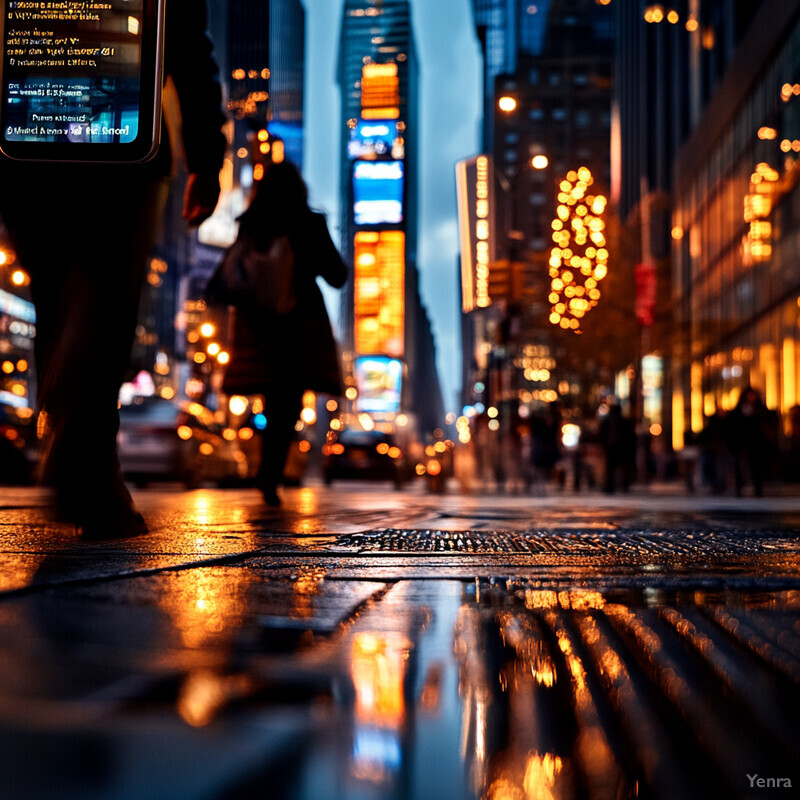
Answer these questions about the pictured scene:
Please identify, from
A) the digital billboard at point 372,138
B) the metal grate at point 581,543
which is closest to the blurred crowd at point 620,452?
the metal grate at point 581,543

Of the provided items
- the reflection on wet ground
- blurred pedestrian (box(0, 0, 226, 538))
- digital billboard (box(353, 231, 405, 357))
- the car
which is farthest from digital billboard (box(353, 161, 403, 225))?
the reflection on wet ground

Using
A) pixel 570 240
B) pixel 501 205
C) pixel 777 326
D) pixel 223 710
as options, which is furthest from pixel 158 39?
pixel 570 240

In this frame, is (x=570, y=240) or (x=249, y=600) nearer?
(x=249, y=600)

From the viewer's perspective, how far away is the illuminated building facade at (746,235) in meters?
26.0

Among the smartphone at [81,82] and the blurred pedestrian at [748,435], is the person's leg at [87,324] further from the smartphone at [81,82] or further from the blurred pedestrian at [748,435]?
the blurred pedestrian at [748,435]

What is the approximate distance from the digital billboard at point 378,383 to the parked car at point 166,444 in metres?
91.9

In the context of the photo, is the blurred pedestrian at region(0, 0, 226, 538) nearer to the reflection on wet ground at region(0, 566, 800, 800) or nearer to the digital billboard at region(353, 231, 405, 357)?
the reflection on wet ground at region(0, 566, 800, 800)

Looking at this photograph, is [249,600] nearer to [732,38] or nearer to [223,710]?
[223,710]

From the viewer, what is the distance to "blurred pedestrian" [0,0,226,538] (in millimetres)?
3254

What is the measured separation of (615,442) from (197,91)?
15.3 metres

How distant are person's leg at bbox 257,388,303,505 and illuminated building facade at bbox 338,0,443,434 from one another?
3943 inches

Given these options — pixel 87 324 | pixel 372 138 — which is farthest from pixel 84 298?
pixel 372 138

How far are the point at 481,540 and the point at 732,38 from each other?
34.1 metres

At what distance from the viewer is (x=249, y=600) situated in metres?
2.07
